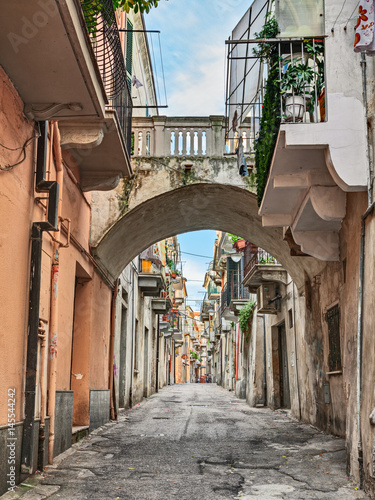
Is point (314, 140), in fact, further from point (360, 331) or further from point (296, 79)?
point (360, 331)

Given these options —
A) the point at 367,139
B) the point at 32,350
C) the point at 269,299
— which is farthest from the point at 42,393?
the point at 269,299

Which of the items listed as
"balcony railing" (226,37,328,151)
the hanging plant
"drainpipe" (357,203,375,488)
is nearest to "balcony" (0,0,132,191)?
"balcony railing" (226,37,328,151)

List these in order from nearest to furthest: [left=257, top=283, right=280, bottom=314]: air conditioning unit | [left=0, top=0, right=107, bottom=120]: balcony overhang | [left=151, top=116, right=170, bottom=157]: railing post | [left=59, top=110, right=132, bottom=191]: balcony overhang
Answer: [left=0, top=0, right=107, bottom=120]: balcony overhang < [left=59, top=110, right=132, bottom=191]: balcony overhang < [left=151, top=116, right=170, bottom=157]: railing post < [left=257, top=283, right=280, bottom=314]: air conditioning unit

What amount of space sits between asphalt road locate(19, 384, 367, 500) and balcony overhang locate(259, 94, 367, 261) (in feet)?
10.1

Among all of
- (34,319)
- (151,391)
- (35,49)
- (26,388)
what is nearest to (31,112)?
(35,49)

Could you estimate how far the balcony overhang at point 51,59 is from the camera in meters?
4.87

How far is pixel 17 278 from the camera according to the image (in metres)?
6.04

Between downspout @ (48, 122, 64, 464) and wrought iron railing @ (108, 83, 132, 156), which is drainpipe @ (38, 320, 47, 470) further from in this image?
wrought iron railing @ (108, 83, 132, 156)

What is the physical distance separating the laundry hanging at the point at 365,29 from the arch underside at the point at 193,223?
18.6 feet

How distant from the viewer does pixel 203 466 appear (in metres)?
6.95

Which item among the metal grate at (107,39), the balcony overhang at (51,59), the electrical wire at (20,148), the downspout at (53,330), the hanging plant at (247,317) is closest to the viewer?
the balcony overhang at (51,59)

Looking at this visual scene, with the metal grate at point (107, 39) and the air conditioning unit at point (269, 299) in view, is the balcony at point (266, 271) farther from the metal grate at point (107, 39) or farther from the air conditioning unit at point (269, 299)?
the metal grate at point (107, 39)

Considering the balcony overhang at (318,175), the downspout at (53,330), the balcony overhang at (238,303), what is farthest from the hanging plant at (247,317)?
the downspout at (53,330)

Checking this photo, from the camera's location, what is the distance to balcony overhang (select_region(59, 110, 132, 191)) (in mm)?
7742
